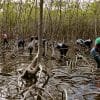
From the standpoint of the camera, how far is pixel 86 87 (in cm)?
1033

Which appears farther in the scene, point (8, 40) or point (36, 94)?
point (8, 40)

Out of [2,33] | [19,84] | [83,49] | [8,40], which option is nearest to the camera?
[19,84]

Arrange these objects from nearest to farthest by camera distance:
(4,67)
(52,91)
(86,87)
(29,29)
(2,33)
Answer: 1. (52,91)
2. (86,87)
3. (4,67)
4. (2,33)
5. (29,29)

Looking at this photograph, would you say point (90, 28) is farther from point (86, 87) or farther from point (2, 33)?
point (86, 87)

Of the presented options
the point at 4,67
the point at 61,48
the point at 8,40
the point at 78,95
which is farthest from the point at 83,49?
the point at 78,95

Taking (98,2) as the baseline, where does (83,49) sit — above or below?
below

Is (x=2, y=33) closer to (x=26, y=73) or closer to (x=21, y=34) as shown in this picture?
(x=21, y=34)

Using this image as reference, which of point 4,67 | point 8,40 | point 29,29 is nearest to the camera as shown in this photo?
point 4,67

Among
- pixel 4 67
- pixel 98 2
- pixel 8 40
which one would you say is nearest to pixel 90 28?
pixel 98 2

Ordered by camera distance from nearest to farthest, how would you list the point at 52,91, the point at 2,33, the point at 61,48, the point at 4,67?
the point at 52,91 → the point at 4,67 → the point at 61,48 → the point at 2,33

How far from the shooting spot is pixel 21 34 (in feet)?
87.2

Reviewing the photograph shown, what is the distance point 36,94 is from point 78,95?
190 cm

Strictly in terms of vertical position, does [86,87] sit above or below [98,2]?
below

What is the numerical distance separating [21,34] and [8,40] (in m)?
1.13
